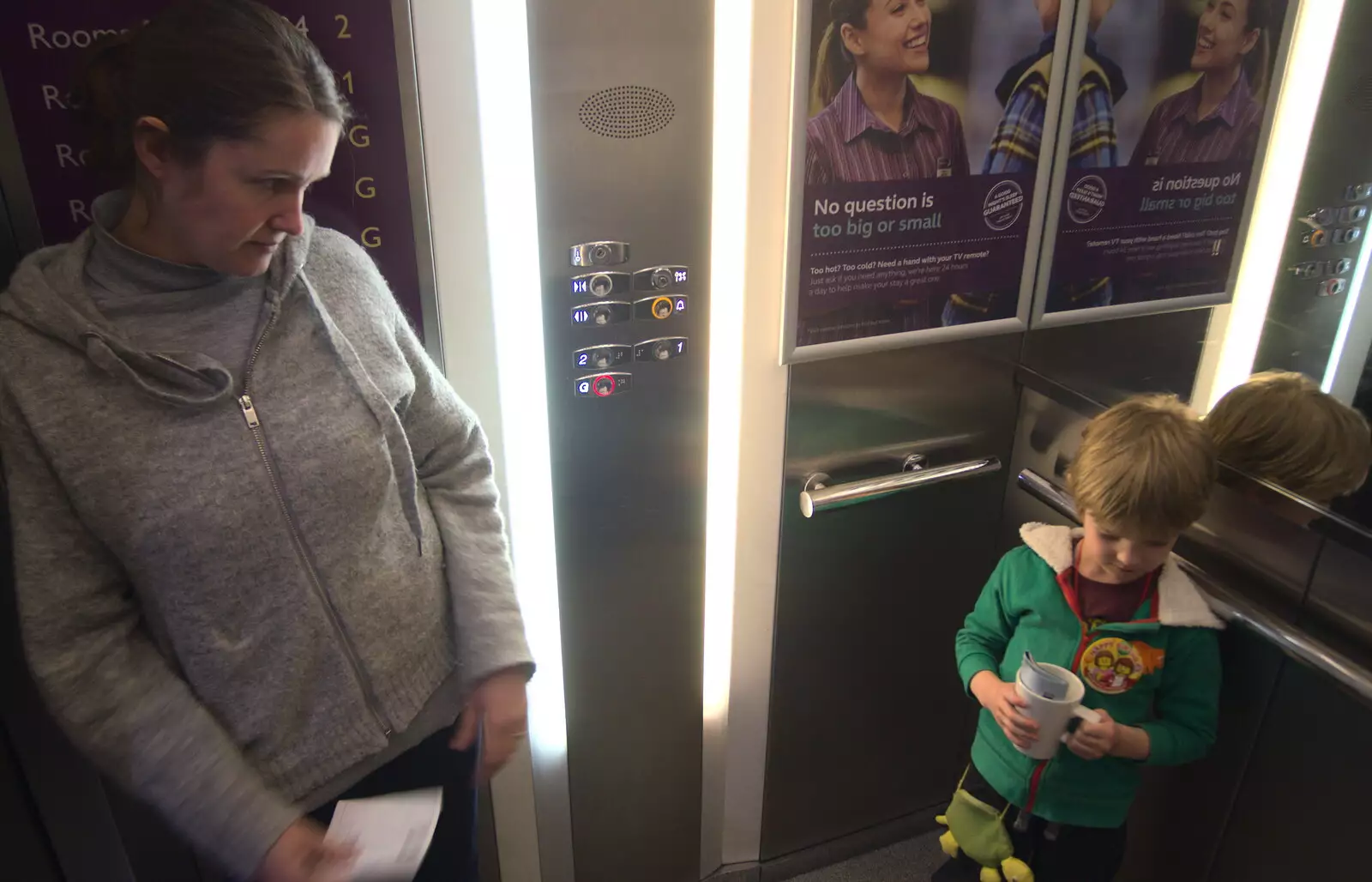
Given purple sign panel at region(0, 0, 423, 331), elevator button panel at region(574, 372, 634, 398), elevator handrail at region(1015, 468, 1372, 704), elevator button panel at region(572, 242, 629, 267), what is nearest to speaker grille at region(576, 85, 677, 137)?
elevator button panel at region(572, 242, 629, 267)

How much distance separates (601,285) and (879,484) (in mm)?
667

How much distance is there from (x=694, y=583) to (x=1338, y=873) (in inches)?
42.5

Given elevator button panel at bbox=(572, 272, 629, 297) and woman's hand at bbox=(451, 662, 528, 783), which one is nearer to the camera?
woman's hand at bbox=(451, 662, 528, 783)

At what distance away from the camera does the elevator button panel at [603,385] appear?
1.45m

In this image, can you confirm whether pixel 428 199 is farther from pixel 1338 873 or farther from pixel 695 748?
pixel 1338 873

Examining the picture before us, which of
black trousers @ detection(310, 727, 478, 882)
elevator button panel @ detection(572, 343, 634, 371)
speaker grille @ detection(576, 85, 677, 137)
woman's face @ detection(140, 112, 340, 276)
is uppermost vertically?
speaker grille @ detection(576, 85, 677, 137)

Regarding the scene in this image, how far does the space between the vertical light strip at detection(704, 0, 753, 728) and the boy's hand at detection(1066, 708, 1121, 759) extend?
2.17 feet

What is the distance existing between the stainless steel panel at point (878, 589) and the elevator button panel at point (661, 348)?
0.74ft

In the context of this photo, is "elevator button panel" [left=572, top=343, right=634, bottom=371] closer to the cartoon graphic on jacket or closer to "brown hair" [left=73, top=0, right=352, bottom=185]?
"brown hair" [left=73, top=0, right=352, bottom=185]

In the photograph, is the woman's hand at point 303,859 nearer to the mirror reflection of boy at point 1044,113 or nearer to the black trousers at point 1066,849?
the black trousers at point 1066,849

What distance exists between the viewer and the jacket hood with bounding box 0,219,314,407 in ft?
2.85

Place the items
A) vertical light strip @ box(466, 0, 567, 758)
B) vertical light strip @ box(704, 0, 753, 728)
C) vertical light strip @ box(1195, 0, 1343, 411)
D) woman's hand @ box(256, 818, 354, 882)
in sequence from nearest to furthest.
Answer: woman's hand @ box(256, 818, 354, 882)
vertical light strip @ box(466, 0, 567, 758)
vertical light strip @ box(704, 0, 753, 728)
vertical light strip @ box(1195, 0, 1343, 411)

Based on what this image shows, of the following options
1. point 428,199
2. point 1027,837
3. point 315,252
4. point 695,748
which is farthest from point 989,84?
point 695,748

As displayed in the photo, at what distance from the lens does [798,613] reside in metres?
1.80
